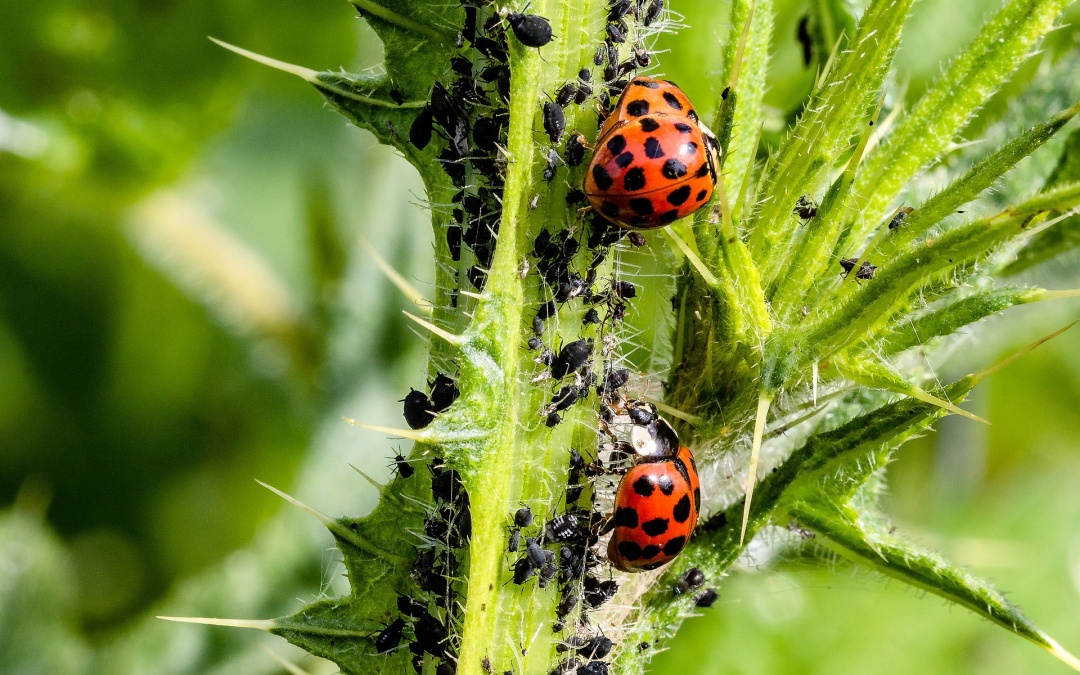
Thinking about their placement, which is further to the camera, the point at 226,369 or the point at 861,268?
the point at 226,369

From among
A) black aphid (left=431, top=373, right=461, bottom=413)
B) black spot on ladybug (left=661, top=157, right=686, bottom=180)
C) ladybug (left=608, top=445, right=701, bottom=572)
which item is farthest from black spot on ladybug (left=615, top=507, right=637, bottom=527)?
black spot on ladybug (left=661, top=157, right=686, bottom=180)

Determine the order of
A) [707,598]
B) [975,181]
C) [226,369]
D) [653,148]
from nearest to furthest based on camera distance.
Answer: [975,181], [653,148], [707,598], [226,369]

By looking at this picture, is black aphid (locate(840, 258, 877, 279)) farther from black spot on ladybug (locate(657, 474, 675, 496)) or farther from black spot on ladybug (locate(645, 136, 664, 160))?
black spot on ladybug (locate(657, 474, 675, 496))

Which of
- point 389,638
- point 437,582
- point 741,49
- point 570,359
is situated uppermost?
point 741,49

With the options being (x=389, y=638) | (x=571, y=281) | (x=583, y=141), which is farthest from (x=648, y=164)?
(x=389, y=638)

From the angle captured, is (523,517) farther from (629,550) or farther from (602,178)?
(602,178)

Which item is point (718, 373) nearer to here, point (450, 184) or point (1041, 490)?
point (450, 184)

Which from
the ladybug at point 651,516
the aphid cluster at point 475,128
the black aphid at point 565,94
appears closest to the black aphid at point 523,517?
the ladybug at point 651,516

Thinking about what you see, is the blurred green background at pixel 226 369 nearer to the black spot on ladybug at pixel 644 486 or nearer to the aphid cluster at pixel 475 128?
the aphid cluster at pixel 475 128
